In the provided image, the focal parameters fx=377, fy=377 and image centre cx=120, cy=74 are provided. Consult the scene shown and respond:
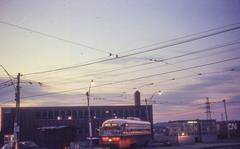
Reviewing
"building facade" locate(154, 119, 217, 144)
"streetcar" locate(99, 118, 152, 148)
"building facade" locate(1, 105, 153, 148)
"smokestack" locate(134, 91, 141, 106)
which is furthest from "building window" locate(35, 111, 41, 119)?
"streetcar" locate(99, 118, 152, 148)

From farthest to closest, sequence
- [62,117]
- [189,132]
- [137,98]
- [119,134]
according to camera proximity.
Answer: [137,98] → [62,117] → [189,132] → [119,134]

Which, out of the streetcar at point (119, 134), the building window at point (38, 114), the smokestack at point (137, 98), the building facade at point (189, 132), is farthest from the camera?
the smokestack at point (137, 98)

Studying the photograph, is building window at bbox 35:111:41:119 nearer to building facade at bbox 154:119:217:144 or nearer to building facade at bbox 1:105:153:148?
building facade at bbox 1:105:153:148

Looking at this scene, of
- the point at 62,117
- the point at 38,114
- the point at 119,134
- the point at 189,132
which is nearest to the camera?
the point at 119,134

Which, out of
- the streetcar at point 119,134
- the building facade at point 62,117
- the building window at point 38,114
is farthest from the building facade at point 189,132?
the building window at point 38,114

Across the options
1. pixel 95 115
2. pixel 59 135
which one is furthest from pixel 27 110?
pixel 59 135

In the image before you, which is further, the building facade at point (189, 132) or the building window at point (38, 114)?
the building window at point (38, 114)

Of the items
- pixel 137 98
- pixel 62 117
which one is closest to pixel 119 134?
pixel 62 117

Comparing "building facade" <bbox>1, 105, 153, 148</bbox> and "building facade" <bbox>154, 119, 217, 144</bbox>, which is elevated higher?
"building facade" <bbox>1, 105, 153, 148</bbox>

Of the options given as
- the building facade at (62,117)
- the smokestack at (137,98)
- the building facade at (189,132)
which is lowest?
the building facade at (189,132)

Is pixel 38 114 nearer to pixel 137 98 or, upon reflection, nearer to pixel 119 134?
pixel 137 98

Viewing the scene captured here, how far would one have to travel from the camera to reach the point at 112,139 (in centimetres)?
4356

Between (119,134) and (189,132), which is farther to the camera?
(189,132)

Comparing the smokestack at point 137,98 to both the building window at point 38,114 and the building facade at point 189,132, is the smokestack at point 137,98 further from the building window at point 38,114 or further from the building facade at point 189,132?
the building facade at point 189,132
